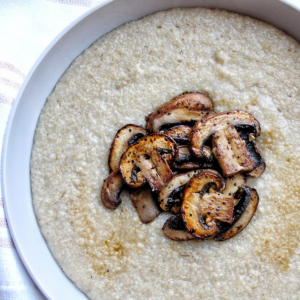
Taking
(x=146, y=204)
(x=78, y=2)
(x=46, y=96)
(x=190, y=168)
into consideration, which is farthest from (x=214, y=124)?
(x=78, y=2)

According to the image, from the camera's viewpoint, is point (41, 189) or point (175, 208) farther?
point (41, 189)

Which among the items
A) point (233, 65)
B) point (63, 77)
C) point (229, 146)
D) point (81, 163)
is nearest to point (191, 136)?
point (229, 146)

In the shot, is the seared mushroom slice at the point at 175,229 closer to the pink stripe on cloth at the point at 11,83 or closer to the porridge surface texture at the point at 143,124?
the porridge surface texture at the point at 143,124

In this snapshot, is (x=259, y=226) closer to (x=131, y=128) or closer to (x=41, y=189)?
(x=131, y=128)

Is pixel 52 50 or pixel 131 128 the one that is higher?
pixel 52 50

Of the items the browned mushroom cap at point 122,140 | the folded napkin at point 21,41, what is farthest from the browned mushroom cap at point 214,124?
the folded napkin at point 21,41

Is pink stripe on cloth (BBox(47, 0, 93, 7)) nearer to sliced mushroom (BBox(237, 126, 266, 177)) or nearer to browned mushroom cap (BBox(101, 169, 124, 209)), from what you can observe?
browned mushroom cap (BBox(101, 169, 124, 209))
